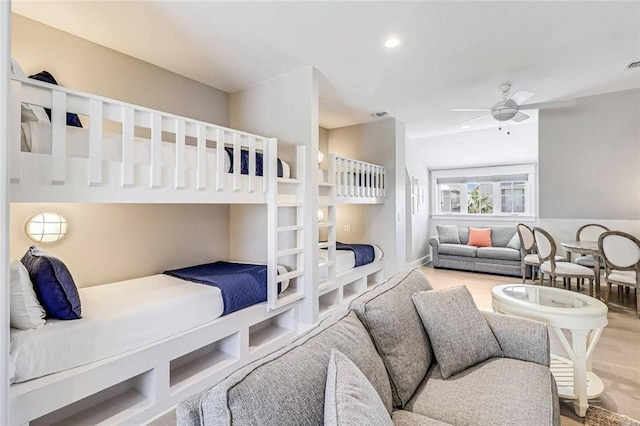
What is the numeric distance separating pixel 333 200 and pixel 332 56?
5.09ft

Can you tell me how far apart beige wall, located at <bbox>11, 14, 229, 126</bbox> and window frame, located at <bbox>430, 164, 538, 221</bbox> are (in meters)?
5.67

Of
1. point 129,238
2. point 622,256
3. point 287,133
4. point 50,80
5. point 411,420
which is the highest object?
point 50,80

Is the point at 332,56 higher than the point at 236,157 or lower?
higher

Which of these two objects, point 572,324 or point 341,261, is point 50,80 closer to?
point 341,261

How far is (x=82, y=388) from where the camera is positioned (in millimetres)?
1673

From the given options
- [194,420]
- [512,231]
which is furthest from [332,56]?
[512,231]

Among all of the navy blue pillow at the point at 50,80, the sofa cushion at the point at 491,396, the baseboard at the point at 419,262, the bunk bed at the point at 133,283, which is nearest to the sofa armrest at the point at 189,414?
the sofa cushion at the point at 491,396

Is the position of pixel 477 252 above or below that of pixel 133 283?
below

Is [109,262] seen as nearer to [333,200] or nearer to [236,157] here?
[236,157]

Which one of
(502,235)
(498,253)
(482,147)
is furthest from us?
(502,235)

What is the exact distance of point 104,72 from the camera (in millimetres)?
2707

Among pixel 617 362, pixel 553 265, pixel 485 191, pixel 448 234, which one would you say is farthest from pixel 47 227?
pixel 485 191

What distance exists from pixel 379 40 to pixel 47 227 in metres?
3.02

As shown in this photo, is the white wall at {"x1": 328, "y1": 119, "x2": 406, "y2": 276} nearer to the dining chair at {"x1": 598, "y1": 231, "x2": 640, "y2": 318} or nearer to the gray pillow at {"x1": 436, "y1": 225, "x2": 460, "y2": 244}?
the gray pillow at {"x1": 436, "y1": 225, "x2": 460, "y2": 244}
